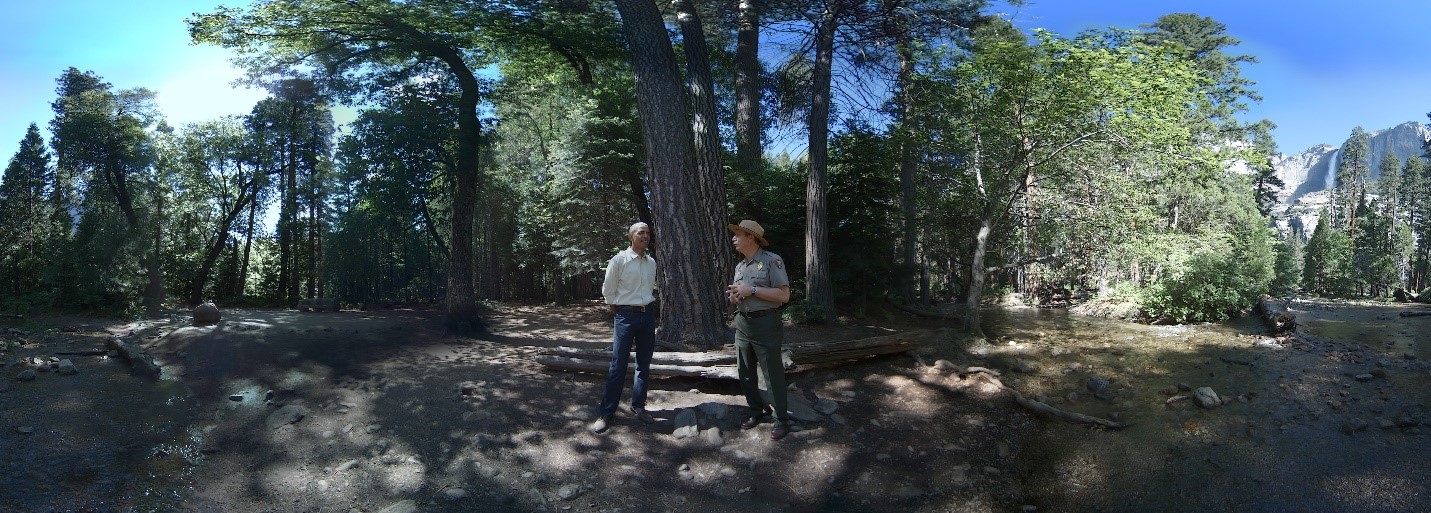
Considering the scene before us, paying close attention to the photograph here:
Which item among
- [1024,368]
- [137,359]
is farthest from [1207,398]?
[137,359]

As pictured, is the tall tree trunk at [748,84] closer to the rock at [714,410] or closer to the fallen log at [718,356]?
the fallen log at [718,356]

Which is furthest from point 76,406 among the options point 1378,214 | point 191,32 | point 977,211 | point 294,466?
point 1378,214

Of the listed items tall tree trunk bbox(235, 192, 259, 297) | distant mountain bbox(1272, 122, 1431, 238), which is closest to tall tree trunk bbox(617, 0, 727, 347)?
tall tree trunk bbox(235, 192, 259, 297)

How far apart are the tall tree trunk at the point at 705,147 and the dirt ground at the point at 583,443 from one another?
2.02 meters

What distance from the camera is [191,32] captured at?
11039mm

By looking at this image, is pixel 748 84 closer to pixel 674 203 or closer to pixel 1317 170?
pixel 674 203

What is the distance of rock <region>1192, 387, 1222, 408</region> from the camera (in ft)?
20.4

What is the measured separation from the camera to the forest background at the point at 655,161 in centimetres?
995

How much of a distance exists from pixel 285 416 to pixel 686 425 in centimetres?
356

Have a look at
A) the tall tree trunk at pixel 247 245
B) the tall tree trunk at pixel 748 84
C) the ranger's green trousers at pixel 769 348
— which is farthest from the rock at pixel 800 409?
the tall tree trunk at pixel 247 245

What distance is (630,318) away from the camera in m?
5.44

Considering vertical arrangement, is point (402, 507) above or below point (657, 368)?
below

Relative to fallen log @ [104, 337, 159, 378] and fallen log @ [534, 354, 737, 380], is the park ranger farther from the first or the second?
fallen log @ [104, 337, 159, 378]

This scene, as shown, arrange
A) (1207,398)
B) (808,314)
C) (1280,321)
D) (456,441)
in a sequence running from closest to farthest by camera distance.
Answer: (456,441), (1207,398), (808,314), (1280,321)
